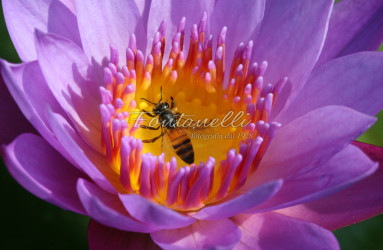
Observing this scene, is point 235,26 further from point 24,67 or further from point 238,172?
point 24,67

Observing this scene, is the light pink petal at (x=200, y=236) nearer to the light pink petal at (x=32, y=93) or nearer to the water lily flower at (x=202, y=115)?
the water lily flower at (x=202, y=115)

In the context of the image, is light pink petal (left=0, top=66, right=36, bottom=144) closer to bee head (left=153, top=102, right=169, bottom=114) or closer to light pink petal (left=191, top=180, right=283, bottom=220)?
bee head (left=153, top=102, right=169, bottom=114)

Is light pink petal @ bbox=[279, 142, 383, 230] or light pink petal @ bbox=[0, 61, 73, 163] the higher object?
light pink petal @ bbox=[0, 61, 73, 163]

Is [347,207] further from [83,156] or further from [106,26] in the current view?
[106,26]

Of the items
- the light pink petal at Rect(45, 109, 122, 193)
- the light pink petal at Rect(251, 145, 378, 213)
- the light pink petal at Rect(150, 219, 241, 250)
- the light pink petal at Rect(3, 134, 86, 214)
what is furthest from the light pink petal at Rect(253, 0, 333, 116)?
the light pink petal at Rect(3, 134, 86, 214)

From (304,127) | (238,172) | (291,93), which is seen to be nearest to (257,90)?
(291,93)

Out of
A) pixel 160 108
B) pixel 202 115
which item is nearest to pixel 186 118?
pixel 202 115
